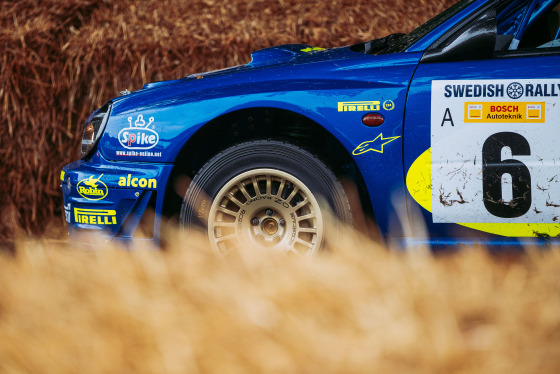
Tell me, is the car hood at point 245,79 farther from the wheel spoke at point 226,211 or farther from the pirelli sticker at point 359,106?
the wheel spoke at point 226,211

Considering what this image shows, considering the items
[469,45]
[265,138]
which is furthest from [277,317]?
[469,45]

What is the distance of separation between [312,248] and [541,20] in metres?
1.89

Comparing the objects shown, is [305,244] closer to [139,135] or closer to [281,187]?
[281,187]

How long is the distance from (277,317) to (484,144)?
146 cm

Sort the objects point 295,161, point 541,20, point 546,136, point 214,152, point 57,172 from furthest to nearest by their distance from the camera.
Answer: point 57,172
point 541,20
point 214,152
point 295,161
point 546,136

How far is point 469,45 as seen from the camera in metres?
2.87

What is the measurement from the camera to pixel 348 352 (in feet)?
5.21

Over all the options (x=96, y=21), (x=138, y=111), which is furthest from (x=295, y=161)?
(x=96, y=21)

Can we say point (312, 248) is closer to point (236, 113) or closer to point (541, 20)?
point (236, 113)

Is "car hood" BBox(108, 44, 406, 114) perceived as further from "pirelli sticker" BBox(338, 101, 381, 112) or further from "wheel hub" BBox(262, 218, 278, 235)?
"wheel hub" BBox(262, 218, 278, 235)

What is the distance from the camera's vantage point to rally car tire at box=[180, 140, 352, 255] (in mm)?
2930

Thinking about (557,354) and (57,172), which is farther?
(57,172)

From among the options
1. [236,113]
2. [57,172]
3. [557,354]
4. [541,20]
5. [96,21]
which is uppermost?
[96,21]

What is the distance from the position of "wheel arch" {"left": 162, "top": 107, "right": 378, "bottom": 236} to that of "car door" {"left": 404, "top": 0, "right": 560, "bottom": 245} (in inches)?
10.5
